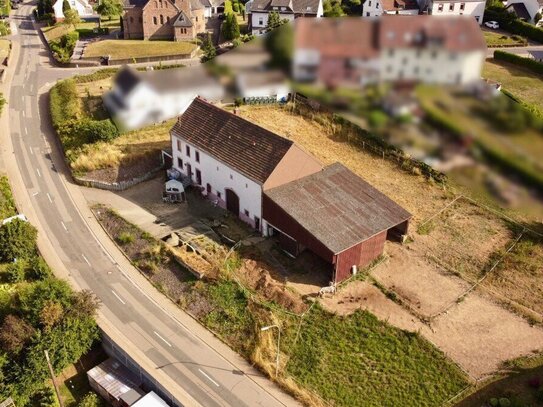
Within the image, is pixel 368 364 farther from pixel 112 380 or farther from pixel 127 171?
pixel 127 171

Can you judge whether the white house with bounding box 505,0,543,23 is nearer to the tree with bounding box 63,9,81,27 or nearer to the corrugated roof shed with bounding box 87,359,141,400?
the tree with bounding box 63,9,81,27

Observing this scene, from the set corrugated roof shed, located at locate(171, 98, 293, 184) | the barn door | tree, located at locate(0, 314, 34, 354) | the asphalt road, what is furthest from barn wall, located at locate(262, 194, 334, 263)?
tree, located at locate(0, 314, 34, 354)

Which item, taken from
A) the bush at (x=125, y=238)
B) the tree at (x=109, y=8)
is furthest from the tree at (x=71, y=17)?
the bush at (x=125, y=238)

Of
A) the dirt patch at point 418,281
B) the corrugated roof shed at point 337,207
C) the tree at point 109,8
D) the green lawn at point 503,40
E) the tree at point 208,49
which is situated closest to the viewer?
the dirt patch at point 418,281

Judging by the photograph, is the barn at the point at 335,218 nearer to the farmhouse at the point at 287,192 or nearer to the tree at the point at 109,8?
the farmhouse at the point at 287,192

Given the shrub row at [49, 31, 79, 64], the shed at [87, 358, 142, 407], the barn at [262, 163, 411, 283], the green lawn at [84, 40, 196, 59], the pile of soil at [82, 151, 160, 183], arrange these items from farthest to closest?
1. the shrub row at [49, 31, 79, 64]
2. the green lawn at [84, 40, 196, 59]
3. the pile of soil at [82, 151, 160, 183]
4. the barn at [262, 163, 411, 283]
5. the shed at [87, 358, 142, 407]

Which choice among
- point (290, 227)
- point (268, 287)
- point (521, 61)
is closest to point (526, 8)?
point (521, 61)

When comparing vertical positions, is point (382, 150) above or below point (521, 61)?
below
